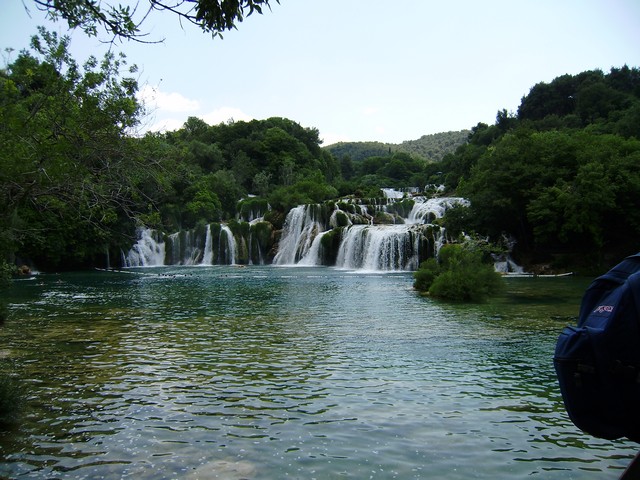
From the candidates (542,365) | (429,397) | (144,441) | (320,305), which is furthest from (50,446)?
(320,305)

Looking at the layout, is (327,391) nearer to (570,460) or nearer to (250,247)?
(570,460)

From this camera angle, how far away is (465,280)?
18.9m

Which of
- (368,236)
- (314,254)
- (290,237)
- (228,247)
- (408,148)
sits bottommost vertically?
(314,254)

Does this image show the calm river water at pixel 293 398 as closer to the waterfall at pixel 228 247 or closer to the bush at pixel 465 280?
the bush at pixel 465 280

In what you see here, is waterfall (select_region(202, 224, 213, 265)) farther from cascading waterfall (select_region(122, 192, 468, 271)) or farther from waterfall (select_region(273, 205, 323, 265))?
waterfall (select_region(273, 205, 323, 265))

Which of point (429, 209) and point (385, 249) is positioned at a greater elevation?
point (429, 209)

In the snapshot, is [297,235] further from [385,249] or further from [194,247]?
[385,249]

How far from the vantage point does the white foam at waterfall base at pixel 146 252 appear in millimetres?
43562

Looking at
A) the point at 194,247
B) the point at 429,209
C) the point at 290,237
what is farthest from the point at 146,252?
the point at 429,209

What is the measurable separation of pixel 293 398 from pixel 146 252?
132ft

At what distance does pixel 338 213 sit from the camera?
43.8m

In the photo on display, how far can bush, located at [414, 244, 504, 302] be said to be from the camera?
61.8 feet

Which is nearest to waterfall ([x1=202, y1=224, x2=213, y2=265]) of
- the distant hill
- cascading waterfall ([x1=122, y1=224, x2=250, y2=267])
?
cascading waterfall ([x1=122, y1=224, x2=250, y2=267])

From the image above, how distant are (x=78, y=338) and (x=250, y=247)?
33.8m
